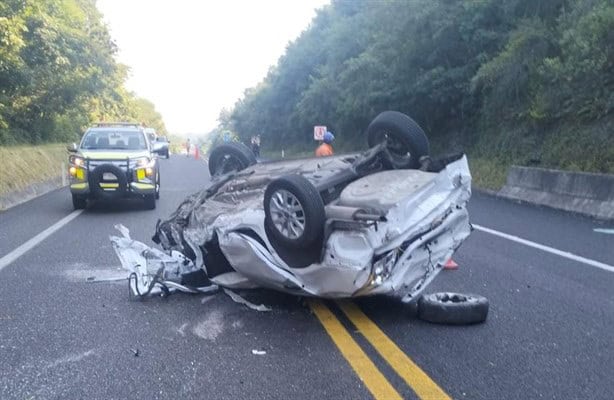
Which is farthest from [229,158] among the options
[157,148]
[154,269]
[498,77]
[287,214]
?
[498,77]

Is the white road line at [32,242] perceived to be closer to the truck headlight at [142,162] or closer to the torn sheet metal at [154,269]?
the truck headlight at [142,162]

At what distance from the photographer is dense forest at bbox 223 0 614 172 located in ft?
52.0

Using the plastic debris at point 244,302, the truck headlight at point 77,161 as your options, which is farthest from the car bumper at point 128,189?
the plastic debris at point 244,302

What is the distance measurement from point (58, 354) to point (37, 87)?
22.4m

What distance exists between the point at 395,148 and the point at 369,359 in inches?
92.6

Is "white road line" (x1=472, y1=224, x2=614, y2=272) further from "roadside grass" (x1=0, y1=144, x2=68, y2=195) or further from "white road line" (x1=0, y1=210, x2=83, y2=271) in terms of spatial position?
"roadside grass" (x1=0, y1=144, x2=68, y2=195)

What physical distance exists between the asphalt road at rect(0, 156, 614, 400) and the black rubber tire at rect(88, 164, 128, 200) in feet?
16.1

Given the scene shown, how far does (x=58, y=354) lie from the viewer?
4.68 meters

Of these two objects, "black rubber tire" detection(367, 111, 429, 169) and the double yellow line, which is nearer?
the double yellow line

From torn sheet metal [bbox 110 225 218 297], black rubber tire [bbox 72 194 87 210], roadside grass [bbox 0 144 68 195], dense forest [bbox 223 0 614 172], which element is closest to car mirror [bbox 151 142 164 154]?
black rubber tire [bbox 72 194 87 210]

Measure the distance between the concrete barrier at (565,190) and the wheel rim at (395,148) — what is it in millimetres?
7666

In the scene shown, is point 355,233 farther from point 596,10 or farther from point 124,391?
point 596,10

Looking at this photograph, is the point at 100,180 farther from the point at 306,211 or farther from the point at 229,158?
the point at 306,211

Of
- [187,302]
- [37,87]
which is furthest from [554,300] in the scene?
[37,87]
